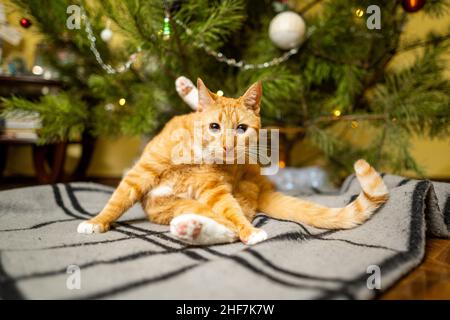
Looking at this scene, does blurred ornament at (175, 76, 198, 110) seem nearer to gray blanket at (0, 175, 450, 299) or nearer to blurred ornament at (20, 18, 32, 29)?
gray blanket at (0, 175, 450, 299)

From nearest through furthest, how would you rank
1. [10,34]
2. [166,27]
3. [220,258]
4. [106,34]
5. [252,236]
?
[220,258], [252,236], [166,27], [106,34], [10,34]

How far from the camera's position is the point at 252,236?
72 cm

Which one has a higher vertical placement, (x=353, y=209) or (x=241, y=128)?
(x=241, y=128)

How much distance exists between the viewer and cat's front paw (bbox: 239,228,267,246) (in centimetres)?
71

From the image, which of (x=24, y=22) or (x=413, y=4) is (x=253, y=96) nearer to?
(x=413, y=4)

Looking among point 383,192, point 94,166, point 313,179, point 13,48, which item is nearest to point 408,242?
point 383,192

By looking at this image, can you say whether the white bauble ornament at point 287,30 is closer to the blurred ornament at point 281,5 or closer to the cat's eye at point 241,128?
the blurred ornament at point 281,5

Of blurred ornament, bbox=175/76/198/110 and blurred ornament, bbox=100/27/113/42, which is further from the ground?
blurred ornament, bbox=100/27/113/42

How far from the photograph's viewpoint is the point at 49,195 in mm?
1091

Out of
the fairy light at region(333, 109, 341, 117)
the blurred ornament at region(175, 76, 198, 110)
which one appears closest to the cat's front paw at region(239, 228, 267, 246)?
the blurred ornament at region(175, 76, 198, 110)

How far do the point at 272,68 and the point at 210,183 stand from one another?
1.94 ft

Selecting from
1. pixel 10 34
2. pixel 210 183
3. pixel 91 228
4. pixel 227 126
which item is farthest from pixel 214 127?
pixel 10 34

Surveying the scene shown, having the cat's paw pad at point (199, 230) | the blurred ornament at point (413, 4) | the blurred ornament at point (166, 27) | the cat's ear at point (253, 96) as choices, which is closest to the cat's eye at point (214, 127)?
the cat's ear at point (253, 96)

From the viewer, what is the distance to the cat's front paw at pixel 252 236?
2.33 ft
